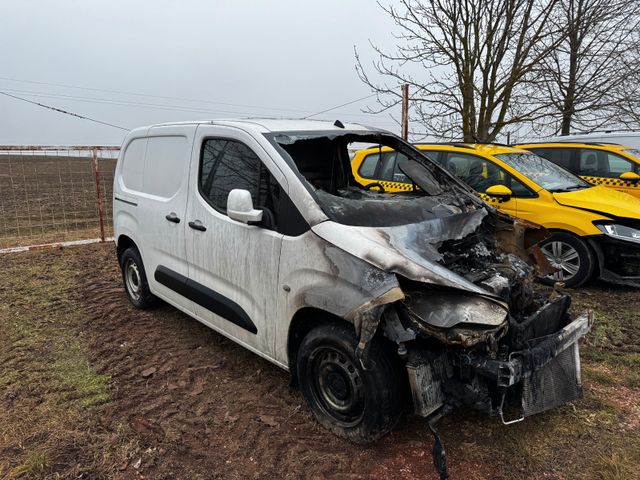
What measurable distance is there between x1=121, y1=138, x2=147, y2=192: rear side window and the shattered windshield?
1.76 meters

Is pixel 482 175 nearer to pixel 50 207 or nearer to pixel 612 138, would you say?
pixel 612 138

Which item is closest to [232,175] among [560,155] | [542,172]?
[542,172]

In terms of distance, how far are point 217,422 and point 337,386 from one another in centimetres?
86

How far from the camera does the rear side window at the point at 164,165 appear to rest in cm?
388

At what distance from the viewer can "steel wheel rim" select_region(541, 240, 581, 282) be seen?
5.42 m

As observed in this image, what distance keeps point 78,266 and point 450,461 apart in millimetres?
5988

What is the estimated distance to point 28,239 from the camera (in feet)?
29.6

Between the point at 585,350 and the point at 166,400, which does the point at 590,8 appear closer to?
the point at 585,350

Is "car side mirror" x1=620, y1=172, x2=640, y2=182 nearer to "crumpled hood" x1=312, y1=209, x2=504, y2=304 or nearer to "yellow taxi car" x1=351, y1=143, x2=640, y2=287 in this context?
"yellow taxi car" x1=351, y1=143, x2=640, y2=287

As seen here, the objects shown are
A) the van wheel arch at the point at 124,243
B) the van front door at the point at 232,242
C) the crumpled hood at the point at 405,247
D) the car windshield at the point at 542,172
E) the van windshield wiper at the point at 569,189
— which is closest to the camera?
the crumpled hood at the point at 405,247

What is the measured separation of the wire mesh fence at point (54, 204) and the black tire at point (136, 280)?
3.72 m

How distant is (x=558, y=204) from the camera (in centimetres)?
548

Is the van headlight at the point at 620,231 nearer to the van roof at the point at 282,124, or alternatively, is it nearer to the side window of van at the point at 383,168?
the side window of van at the point at 383,168

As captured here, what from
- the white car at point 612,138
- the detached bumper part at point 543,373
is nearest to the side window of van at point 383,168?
the detached bumper part at point 543,373
